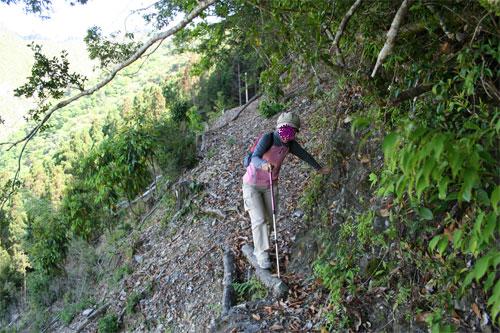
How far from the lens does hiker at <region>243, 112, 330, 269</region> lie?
5562mm

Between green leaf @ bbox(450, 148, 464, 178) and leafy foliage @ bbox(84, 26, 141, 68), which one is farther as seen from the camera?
leafy foliage @ bbox(84, 26, 141, 68)

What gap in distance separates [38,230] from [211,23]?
8.35m

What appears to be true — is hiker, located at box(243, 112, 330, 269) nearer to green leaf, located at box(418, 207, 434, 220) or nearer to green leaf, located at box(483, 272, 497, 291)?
green leaf, located at box(418, 207, 434, 220)

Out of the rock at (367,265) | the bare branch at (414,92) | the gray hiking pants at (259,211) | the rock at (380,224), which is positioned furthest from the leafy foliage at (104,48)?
the rock at (367,265)

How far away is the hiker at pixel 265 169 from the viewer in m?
5.56

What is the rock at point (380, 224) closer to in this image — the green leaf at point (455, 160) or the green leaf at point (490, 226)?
the green leaf at point (490, 226)

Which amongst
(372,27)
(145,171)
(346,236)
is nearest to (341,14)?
(372,27)

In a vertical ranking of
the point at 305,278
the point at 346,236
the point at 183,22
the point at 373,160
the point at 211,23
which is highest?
the point at 211,23

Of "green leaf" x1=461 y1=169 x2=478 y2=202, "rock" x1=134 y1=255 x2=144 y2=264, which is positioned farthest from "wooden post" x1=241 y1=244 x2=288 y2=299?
"rock" x1=134 y1=255 x2=144 y2=264

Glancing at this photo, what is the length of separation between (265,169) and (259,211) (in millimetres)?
675

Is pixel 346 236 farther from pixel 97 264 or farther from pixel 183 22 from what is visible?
pixel 97 264

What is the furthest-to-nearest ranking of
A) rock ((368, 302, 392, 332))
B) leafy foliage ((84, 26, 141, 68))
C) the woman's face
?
leafy foliage ((84, 26, 141, 68)) → the woman's face → rock ((368, 302, 392, 332))

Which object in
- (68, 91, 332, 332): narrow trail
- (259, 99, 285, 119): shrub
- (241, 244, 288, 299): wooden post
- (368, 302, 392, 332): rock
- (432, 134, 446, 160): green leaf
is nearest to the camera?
(432, 134, 446, 160): green leaf

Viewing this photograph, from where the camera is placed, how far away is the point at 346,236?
5223mm
